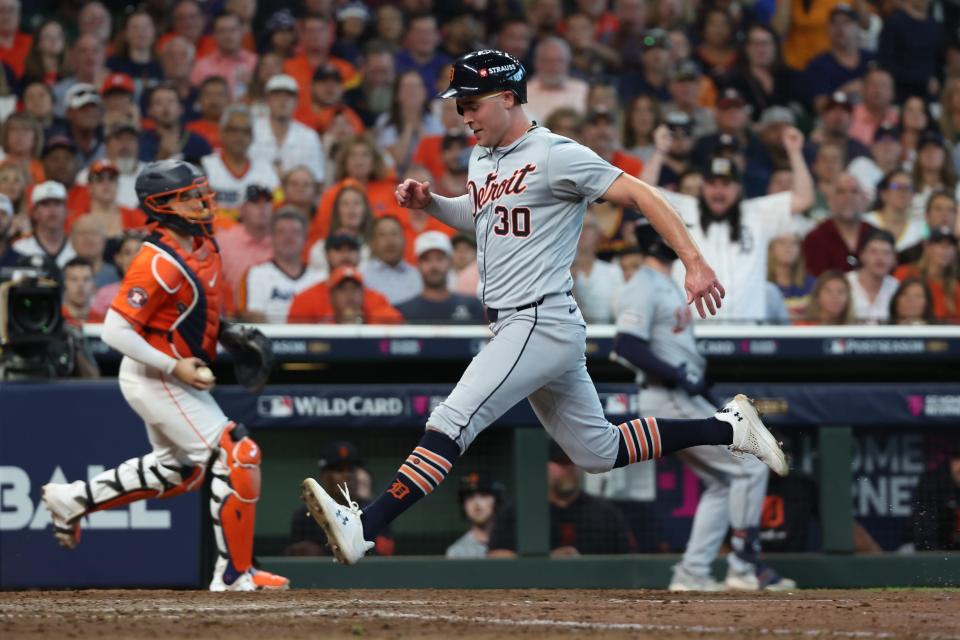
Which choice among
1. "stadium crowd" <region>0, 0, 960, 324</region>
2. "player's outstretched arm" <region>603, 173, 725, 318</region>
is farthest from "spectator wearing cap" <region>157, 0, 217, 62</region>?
"player's outstretched arm" <region>603, 173, 725, 318</region>

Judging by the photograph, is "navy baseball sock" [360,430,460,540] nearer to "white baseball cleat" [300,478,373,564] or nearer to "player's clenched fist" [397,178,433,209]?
"white baseball cleat" [300,478,373,564]

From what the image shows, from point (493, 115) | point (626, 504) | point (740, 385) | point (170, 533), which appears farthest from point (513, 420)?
point (493, 115)

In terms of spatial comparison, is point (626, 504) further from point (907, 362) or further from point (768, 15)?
point (768, 15)

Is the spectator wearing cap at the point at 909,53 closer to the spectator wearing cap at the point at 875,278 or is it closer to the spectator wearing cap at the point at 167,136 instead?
the spectator wearing cap at the point at 875,278

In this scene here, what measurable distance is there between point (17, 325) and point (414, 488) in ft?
9.84

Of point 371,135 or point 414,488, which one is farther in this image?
point 371,135

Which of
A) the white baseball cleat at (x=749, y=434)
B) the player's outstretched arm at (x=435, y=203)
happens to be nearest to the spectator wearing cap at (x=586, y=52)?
the player's outstretched arm at (x=435, y=203)

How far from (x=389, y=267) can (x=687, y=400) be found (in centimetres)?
224

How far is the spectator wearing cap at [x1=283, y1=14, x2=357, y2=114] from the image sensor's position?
10.8 m

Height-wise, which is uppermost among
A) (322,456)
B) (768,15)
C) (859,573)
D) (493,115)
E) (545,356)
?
(768,15)

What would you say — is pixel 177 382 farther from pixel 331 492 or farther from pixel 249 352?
pixel 331 492

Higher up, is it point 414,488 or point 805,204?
point 805,204

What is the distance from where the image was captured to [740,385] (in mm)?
8117

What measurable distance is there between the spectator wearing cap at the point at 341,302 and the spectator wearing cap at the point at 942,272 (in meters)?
3.15
